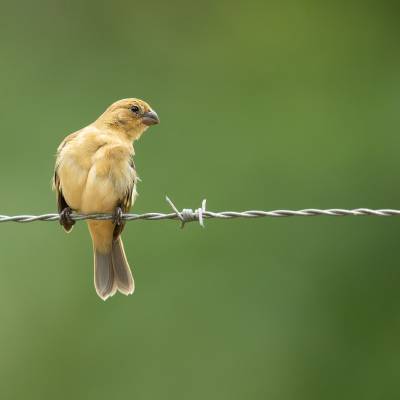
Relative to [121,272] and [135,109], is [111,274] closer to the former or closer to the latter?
[121,272]

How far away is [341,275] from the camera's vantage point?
11758mm

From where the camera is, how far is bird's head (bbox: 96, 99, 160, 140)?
21.8ft

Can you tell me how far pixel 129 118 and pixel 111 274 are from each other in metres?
1.02

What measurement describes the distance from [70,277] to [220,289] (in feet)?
5.41

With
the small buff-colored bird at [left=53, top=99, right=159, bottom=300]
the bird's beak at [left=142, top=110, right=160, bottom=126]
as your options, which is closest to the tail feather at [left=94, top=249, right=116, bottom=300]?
the small buff-colored bird at [left=53, top=99, right=159, bottom=300]

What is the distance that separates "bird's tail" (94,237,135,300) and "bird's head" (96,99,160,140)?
0.71 meters

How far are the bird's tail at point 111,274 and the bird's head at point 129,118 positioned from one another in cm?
71

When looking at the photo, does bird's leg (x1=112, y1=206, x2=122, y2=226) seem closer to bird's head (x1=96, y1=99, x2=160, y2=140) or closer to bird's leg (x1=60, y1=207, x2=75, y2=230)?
bird's leg (x1=60, y1=207, x2=75, y2=230)

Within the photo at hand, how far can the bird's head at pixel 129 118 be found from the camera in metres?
6.65

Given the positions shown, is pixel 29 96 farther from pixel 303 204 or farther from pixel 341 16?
pixel 341 16

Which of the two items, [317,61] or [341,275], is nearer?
[341,275]

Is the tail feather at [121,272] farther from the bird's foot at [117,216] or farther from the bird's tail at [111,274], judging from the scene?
the bird's foot at [117,216]

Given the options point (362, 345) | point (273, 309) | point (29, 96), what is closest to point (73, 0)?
point (29, 96)

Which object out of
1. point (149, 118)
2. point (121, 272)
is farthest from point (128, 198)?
point (149, 118)
